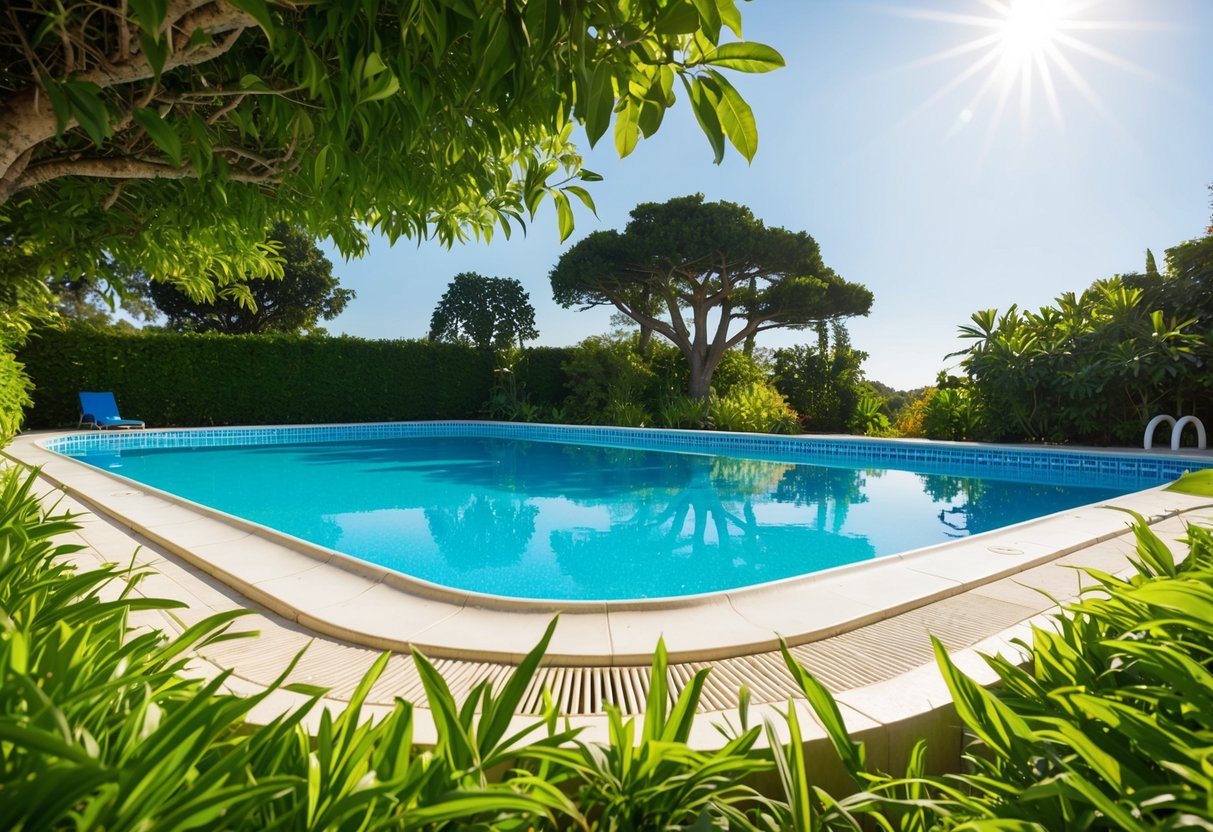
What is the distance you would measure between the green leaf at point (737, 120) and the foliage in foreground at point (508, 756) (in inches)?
31.4

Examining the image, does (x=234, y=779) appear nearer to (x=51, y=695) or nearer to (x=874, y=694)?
(x=51, y=695)

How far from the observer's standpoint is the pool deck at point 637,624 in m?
1.78

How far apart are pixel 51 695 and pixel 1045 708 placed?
5.04 ft


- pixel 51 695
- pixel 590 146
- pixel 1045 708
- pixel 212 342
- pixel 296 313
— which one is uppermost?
pixel 296 313

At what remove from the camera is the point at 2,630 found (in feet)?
2.60

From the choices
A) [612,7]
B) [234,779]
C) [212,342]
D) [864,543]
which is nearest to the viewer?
[234,779]

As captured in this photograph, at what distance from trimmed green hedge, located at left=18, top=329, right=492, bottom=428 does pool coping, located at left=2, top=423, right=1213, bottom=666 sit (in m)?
11.5

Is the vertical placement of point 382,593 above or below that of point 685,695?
below

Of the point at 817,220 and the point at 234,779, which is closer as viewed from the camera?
the point at 234,779

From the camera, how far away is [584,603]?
2.65m

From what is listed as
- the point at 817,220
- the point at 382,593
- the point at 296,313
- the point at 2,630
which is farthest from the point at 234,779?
the point at 296,313

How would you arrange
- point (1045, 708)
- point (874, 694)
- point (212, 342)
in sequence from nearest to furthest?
point (1045, 708) < point (874, 694) < point (212, 342)

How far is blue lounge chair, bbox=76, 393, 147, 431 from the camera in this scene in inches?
455

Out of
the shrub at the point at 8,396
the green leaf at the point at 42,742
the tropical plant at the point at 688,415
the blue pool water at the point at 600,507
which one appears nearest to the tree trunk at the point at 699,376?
the tropical plant at the point at 688,415
